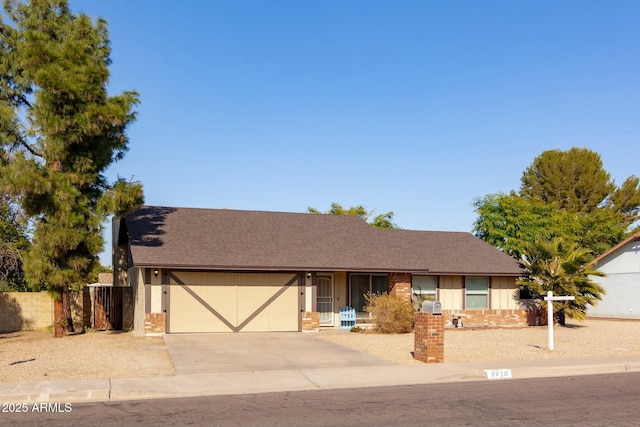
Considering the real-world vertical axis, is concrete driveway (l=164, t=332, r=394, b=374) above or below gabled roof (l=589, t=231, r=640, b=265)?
below

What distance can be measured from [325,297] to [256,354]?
29.0 feet

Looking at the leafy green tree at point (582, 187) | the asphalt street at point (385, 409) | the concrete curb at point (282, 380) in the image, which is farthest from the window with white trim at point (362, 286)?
the leafy green tree at point (582, 187)

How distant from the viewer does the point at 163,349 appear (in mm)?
18500

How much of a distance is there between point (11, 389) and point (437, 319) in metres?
9.57

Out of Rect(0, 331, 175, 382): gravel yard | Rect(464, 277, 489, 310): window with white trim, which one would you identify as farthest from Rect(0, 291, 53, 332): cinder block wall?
Rect(464, 277, 489, 310): window with white trim

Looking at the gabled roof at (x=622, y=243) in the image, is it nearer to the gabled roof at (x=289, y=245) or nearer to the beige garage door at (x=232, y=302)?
the gabled roof at (x=289, y=245)

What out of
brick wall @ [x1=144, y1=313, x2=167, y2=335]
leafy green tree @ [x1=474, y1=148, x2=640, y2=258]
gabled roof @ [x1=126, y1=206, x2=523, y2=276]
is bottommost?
brick wall @ [x1=144, y1=313, x2=167, y2=335]

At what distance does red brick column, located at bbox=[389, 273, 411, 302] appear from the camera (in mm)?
25656

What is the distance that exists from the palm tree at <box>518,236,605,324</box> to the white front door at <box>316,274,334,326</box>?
8.39m

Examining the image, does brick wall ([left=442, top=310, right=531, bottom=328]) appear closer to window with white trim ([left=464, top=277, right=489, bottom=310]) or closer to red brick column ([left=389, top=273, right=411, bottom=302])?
window with white trim ([left=464, top=277, right=489, bottom=310])

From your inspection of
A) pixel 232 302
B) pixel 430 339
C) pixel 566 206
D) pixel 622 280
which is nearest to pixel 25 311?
pixel 232 302

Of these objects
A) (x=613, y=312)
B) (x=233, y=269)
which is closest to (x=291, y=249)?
(x=233, y=269)

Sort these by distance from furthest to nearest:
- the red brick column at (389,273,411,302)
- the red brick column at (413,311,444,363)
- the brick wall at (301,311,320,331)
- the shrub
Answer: the red brick column at (389,273,411,302), the brick wall at (301,311,320,331), the shrub, the red brick column at (413,311,444,363)

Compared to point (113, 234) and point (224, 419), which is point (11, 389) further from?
point (113, 234)
